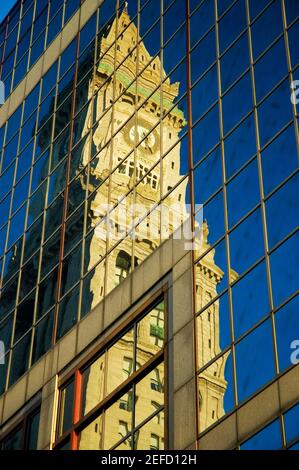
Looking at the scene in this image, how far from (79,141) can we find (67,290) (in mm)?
7885

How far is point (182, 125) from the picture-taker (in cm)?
4375

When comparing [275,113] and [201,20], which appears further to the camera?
[201,20]

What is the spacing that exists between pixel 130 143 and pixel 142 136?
2.66 feet

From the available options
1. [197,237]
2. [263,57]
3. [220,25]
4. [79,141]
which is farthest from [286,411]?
[79,141]

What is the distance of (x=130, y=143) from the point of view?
46.8 m

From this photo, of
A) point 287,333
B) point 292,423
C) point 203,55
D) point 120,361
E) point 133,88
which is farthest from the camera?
point 133,88

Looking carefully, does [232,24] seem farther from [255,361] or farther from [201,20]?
[255,361]

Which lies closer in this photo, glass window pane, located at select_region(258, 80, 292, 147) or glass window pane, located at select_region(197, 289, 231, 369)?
glass window pane, located at select_region(197, 289, 231, 369)

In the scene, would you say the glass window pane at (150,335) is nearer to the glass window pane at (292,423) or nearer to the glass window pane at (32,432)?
the glass window pane at (32,432)

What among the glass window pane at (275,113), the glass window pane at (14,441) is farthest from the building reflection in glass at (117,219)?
the glass window pane at (275,113)

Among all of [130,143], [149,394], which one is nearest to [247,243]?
[149,394]

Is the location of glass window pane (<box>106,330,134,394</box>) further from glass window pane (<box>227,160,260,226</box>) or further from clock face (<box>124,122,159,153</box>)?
clock face (<box>124,122,159,153</box>)

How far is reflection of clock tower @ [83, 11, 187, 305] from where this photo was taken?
4347 cm

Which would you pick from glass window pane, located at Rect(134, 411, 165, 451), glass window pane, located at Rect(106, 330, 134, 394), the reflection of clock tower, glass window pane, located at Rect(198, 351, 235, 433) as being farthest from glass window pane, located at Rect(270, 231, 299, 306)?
glass window pane, located at Rect(106, 330, 134, 394)
